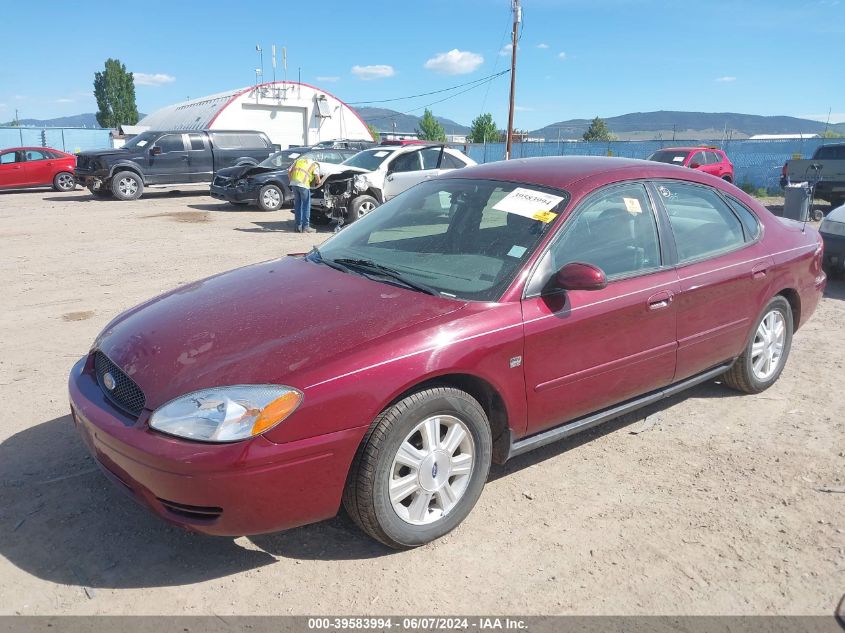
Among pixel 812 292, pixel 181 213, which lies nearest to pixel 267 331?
pixel 812 292

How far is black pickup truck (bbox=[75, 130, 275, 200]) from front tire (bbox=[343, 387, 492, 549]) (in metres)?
18.2

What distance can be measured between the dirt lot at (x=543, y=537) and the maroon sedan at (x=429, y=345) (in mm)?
279

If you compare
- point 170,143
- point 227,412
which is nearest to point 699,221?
point 227,412

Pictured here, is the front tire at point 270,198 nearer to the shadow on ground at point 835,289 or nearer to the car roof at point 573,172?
the shadow on ground at point 835,289

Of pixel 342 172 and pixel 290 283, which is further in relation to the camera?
pixel 342 172

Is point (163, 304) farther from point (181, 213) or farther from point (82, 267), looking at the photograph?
point (181, 213)

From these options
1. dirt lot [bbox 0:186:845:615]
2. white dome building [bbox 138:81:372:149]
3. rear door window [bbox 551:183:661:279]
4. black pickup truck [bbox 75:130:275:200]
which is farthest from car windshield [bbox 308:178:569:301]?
white dome building [bbox 138:81:372:149]

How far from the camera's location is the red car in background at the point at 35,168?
70.0ft

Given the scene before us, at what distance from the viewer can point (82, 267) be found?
9117 millimetres

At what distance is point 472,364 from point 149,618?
1.60 metres

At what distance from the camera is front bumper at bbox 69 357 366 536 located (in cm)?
243

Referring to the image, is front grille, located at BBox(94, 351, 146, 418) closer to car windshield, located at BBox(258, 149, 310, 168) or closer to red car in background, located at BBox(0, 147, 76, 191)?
car windshield, located at BBox(258, 149, 310, 168)

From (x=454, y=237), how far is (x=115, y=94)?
9911 cm

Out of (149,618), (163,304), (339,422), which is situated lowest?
(149,618)
